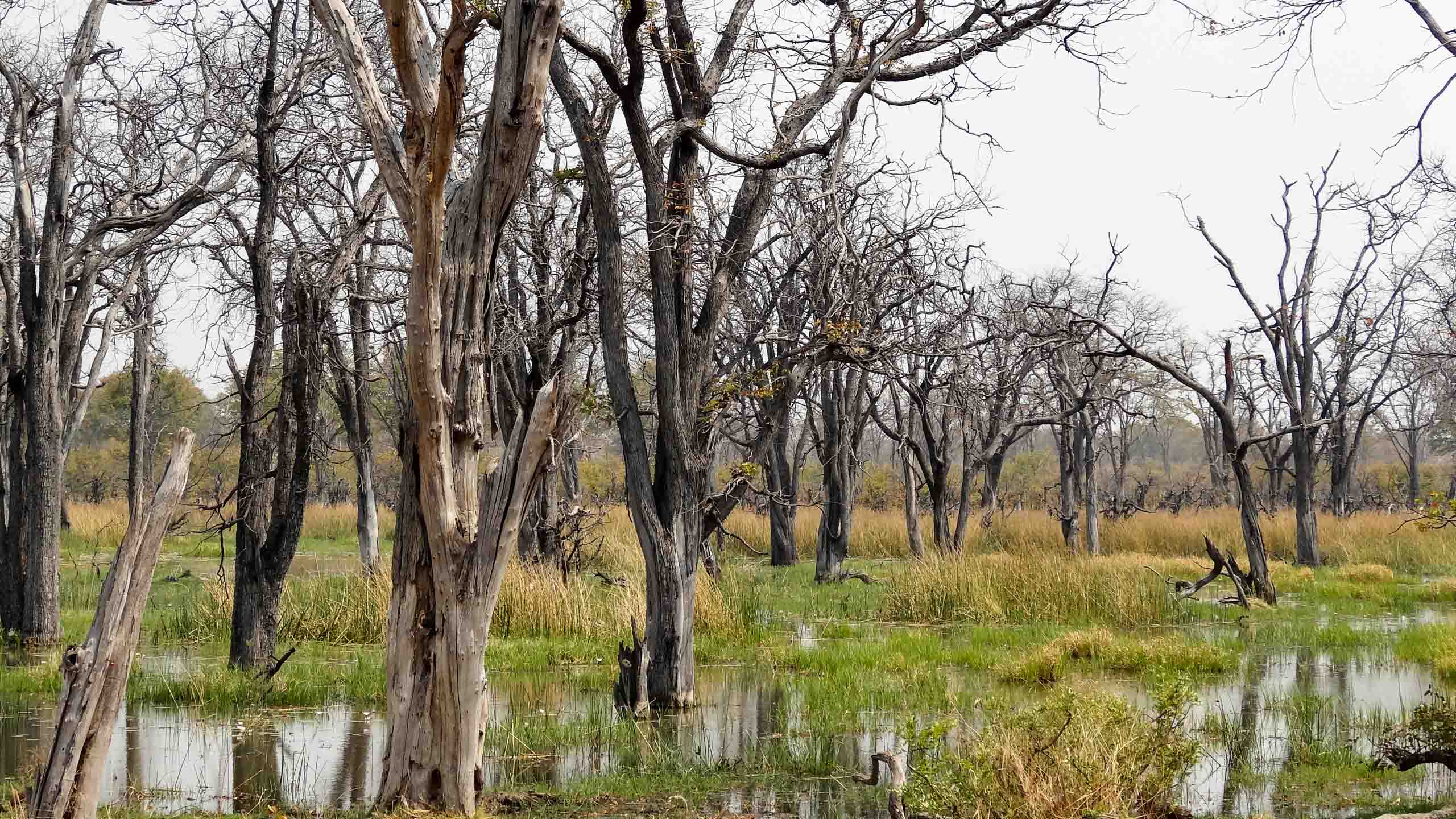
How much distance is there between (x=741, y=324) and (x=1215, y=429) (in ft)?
87.6

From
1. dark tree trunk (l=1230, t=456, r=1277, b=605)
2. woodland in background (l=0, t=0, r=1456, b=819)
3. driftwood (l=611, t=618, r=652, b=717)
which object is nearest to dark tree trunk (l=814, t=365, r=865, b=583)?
woodland in background (l=0, t=0, r=1456, b=819)

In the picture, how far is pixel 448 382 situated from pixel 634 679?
161 inches

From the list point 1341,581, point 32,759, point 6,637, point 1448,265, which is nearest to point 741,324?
point 1341,581

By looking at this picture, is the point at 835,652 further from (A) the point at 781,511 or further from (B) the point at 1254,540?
(A) the point at 781,511

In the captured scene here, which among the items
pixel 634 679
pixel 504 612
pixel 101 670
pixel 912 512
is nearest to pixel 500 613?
pixel 504 612

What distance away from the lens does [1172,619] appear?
15.8m

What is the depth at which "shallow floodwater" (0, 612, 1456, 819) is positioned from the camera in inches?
283

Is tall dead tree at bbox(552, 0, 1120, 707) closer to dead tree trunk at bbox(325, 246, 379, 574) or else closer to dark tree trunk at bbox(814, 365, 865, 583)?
dead tree trunk at bbox(325, 246, 379, 574)

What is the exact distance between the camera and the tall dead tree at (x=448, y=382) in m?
5.91

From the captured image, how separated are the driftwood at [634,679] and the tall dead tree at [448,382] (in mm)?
3315

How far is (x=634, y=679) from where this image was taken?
9.41m

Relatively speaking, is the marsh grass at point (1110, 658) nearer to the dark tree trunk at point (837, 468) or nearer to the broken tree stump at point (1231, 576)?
the broken tree stump at point (1231, 576)

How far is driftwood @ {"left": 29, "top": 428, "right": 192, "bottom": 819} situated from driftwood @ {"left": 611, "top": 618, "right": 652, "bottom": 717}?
428 centimetres

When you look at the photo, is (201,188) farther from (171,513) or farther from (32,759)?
(171,513)
